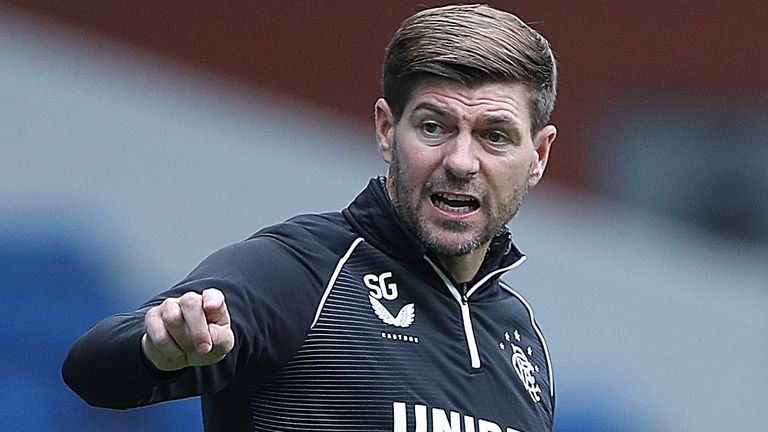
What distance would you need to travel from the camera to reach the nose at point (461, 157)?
181 cm

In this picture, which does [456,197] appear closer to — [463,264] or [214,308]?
[463,264]

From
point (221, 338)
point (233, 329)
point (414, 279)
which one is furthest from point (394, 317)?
point (221, 338)

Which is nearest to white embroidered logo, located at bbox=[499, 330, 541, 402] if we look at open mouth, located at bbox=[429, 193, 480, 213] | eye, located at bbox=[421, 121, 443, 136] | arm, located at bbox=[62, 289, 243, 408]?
open mouth, located at bbox=[429, 193, 480, 213]

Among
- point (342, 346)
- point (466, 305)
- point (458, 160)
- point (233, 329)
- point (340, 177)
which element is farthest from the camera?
point (340, 177)

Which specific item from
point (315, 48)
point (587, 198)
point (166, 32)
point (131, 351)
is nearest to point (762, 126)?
point (587, 198)

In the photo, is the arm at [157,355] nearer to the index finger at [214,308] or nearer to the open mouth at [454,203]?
the index finger at [214,308]

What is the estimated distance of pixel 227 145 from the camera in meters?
4.30

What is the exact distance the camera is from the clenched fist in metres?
1.35

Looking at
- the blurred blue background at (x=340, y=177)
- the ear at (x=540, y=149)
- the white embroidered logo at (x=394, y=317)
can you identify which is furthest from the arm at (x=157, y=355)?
the blurred blue background at (x=340, y=177)

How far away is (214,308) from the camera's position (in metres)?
1.36

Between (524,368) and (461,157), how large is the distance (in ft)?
1.13

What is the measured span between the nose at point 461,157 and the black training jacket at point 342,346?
4.5 inches

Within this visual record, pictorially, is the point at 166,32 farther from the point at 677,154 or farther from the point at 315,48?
the point at 677,154

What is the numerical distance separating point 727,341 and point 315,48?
1.90 m
